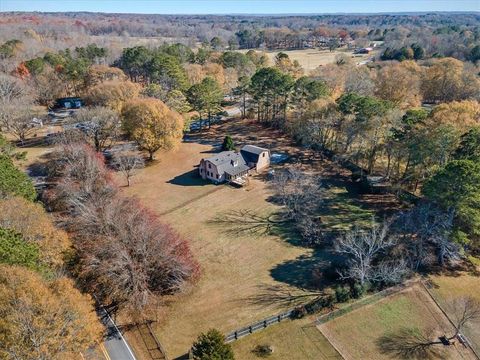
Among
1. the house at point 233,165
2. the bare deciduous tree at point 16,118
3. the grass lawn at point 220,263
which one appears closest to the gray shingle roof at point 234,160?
the house at point 233,165

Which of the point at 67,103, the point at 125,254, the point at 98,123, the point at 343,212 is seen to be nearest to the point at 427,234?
the point at 343,212

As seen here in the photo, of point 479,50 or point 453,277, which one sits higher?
point 479,50

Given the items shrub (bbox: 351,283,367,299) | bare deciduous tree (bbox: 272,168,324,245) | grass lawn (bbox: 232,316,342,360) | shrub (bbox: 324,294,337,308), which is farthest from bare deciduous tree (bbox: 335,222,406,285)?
bare deciduous tree (bbox: 272,168,324,245)

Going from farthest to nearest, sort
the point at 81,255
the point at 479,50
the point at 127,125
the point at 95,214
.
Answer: the point at 479,50, the point at 127,125, the point at 95,214, the point at 81,255

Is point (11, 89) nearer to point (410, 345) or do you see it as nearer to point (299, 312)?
point (299, 312)

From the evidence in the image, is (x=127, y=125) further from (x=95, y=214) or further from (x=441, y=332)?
(x=441, y=332)

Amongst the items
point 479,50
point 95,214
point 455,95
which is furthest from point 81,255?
point 479,50
